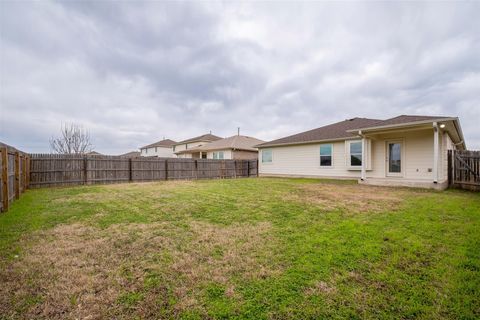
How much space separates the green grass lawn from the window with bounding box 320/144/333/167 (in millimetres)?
9128

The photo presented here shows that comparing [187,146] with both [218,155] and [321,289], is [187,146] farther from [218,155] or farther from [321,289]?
[321,289]

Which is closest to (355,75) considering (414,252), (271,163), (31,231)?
(271,163)

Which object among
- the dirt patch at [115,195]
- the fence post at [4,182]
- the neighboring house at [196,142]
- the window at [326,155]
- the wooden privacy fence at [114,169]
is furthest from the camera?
the neighboring house at [196,142]

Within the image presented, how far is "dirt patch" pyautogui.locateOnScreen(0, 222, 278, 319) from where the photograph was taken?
199cm

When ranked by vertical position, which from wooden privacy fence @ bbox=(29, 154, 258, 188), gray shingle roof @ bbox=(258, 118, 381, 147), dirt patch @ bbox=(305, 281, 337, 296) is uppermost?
gray shingle roof @ bbox=(258, 118, 381, 147)

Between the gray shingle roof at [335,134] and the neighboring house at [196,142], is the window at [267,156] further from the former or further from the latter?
the neighboring house at [196,142]

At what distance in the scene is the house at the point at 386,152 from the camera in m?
9.70

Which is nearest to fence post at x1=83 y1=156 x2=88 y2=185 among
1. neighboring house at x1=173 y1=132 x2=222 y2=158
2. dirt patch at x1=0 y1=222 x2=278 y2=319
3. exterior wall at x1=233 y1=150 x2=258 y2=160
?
dirt patch at x1=0 y1=222 x2=278 y2=319

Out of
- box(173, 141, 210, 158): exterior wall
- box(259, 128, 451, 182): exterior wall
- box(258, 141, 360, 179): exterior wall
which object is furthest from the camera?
box(173, 141, 210, 158): exterior wall

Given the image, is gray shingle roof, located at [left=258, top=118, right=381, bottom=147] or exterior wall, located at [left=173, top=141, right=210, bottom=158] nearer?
gray shingle roof, located at [left=258, top=118, right=381, bottom=147]

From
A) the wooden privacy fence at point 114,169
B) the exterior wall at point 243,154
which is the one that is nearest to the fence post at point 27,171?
the wooden privacy fence at point 114,169

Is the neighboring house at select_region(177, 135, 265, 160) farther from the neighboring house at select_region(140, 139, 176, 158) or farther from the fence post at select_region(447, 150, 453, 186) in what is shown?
the neighboring house at select_region(140, 139, 176, 158)

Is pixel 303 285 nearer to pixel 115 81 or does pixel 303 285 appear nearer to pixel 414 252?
pixel 414 252

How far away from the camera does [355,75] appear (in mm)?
14773
